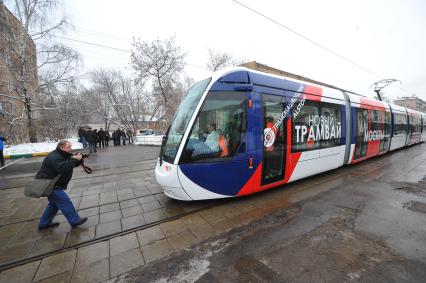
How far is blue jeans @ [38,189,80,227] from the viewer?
10.8 ft

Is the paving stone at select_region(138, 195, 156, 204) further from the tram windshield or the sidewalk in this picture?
the tram windshield

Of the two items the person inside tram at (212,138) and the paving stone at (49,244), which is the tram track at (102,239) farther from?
the person inside tram at (212,138)

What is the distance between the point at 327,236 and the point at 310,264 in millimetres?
877

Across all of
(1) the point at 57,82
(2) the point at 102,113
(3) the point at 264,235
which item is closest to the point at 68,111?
(1) the point at 57,82

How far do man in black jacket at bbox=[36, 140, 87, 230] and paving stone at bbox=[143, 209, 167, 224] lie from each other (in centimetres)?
111

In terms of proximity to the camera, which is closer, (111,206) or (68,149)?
(68,149)

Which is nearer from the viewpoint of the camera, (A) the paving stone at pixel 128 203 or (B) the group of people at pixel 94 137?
(A) the paving stone at pixel 128 203

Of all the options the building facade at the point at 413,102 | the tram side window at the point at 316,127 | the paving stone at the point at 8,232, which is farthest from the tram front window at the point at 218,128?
the building facade at the point at 413,102

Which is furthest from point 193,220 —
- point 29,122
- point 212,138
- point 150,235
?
point 29,122

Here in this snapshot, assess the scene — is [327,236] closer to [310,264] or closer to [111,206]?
[310,264]

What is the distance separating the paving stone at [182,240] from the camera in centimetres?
293

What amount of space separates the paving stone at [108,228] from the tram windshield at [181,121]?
152cm

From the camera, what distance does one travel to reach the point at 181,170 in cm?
376

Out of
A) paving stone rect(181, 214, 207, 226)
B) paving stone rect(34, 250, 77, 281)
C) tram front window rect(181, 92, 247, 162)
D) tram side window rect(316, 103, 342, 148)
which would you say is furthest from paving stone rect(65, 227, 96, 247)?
tram side window rect(316, 103, 342, 148)
